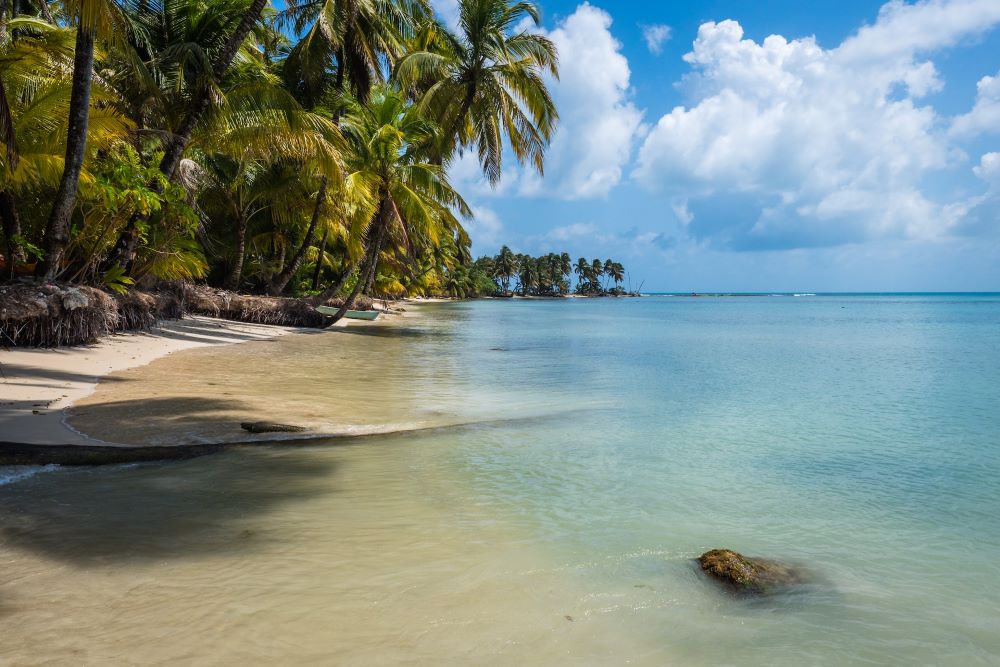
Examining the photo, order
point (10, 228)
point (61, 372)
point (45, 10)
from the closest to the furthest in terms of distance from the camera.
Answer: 1. point (61, 372)
2. point (10, 228)
3. point (45, 10)

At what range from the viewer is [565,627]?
2.80 metres

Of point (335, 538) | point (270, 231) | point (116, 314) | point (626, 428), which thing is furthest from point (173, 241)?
point (335, 538)

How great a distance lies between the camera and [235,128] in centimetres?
1316

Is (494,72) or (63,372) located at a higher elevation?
(494,72)

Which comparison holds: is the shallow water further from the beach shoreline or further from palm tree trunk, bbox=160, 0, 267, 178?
palm tree trunk, bbox=160, 0, 267, 178

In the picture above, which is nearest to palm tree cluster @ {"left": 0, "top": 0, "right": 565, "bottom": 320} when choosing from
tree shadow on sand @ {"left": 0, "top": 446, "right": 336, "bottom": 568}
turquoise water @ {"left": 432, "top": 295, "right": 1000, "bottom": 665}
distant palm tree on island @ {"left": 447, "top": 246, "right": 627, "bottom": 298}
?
tree shadow on sand @ {"left": 0, "top": 446, "right": 336, "bottom": 568}

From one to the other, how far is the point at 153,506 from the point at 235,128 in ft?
37.1

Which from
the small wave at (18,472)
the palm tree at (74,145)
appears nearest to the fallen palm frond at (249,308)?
the palm tree at (74,145)

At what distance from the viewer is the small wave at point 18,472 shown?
13.5 feet

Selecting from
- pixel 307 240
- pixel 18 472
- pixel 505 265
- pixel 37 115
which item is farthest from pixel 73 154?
pixel 505 265

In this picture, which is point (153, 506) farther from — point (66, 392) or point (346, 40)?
point (346, 40)

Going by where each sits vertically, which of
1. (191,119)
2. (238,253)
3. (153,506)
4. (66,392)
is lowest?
(153,506)

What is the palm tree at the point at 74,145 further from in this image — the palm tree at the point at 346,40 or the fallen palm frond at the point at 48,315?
the palm tree at the point at 346,40

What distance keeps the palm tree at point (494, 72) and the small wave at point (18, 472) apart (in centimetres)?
1795
